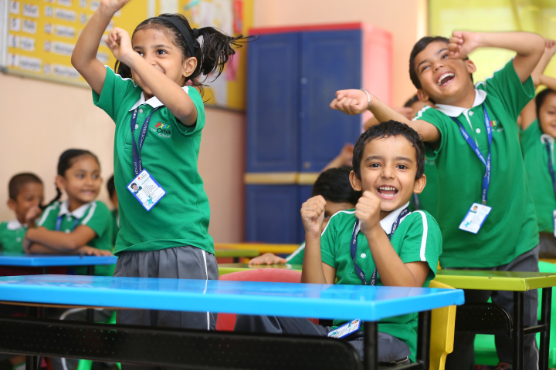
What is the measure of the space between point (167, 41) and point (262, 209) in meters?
5.08

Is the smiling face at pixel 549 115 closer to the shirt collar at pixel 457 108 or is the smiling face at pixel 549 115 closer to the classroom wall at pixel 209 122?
the shirt collar at pixel 457 108

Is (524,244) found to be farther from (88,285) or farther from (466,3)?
(466,3)

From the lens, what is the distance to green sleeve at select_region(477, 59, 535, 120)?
100.0 inches

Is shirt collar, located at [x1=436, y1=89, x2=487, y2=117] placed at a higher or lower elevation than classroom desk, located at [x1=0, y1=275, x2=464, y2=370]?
higher

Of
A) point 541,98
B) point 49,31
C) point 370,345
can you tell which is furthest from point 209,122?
point 370,345

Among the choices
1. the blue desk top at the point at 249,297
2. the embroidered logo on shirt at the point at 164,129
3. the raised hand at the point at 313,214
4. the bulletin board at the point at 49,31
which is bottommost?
the blue desk top at the point at 249,297

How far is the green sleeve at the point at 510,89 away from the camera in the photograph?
2.54 m

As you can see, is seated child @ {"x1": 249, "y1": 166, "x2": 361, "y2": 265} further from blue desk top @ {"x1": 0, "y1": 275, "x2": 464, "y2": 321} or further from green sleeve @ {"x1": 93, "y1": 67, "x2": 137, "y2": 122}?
blue desk top @ {"x1": 0, "y1": 275, "x2": 464, "y2": 321}

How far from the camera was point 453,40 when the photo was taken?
7.66 feet

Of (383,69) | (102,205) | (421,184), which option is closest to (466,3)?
(383,69)

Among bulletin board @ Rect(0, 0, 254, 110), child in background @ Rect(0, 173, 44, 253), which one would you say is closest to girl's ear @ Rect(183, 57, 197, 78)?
Result: child in background @ Rect(0, 173, 44, 253)

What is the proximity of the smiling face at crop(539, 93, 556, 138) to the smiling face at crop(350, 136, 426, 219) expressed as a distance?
1.90 meters

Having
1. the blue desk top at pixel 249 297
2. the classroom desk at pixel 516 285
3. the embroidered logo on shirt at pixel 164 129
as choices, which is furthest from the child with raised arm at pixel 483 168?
the blue desk top at pixel 249 297

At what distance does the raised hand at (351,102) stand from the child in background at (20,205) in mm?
2498
